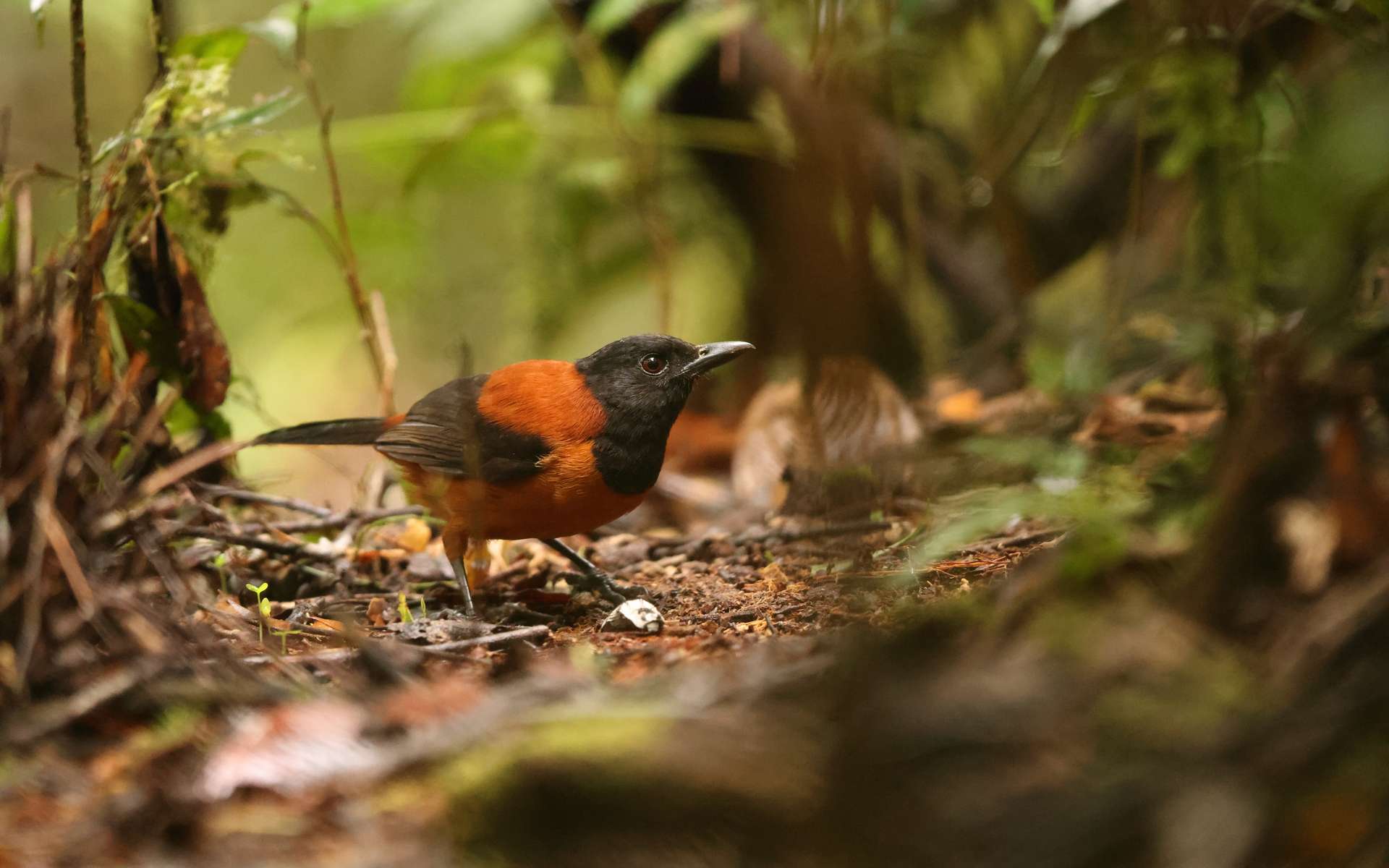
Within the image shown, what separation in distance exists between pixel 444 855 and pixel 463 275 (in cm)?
647

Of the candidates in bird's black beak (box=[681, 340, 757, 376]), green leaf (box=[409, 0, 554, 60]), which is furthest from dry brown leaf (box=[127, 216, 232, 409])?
green leaf (box=[409, 0, 554, 60])

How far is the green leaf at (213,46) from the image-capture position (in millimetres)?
3678

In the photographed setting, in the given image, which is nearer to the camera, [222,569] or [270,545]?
[222,569]

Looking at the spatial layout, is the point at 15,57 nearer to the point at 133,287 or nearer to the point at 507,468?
the point at 133,287

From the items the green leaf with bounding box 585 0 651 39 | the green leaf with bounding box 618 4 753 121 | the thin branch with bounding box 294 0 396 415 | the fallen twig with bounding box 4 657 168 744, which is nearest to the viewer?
the fallen twig with bounding box 4 657 168 744

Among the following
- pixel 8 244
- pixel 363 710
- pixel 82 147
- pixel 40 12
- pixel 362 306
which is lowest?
pixel 363 710

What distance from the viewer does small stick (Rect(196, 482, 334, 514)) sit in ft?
12.1

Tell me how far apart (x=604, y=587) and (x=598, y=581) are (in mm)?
70

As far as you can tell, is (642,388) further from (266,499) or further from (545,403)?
(266,499)

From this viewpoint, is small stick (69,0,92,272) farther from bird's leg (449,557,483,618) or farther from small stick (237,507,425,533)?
bird's leg (449,557,483,618)

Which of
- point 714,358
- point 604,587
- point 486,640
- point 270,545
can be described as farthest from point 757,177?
point 486,640

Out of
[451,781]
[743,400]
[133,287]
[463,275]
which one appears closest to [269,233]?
[463,275]

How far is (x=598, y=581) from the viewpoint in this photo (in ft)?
12.2

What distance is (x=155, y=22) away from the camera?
3412mm
